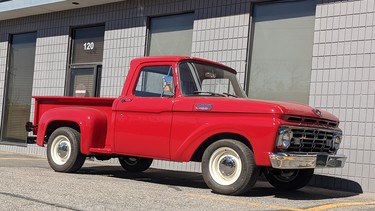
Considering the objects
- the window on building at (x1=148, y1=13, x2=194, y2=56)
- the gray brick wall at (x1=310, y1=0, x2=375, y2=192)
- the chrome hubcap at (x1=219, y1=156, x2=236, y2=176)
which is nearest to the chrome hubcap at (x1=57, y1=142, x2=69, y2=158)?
the chrome hubcap at (x1=219, y1=156, x2=236, y2=176)

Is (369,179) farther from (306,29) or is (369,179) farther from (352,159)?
(306,29)

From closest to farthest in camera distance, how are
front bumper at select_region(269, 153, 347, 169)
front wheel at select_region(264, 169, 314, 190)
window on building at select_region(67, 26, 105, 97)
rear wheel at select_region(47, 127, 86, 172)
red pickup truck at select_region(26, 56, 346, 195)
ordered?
front bumper at select_region(269, 153, 347, 169), red pickup truck at select_region(26, 56, 346, 195), front wheel at select_region(264, 169, 314, 190), rear wheel at select_region(47, 127, 86, 172), window on building at select_region(67, 26, 105, 97)

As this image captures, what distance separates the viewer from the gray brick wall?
849cm

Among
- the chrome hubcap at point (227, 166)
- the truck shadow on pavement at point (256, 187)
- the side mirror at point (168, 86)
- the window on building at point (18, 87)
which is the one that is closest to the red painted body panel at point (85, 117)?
the truck shadow on pavement at point (256, 187)

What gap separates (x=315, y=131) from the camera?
6641mm

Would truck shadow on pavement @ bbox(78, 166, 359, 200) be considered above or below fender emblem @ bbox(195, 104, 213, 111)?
below

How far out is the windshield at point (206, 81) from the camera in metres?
7.19

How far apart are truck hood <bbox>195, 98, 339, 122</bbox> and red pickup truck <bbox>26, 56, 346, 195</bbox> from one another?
1 centimetres

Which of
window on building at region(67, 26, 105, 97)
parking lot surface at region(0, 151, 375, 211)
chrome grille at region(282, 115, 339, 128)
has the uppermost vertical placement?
window on building at region(67, 26, 105, 97)

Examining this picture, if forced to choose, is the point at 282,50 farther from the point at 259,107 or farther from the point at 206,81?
the point at 259,107

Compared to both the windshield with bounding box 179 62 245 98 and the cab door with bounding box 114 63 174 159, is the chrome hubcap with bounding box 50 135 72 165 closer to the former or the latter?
the cab door with bounding box 114 63 174 159

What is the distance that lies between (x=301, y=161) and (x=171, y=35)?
6.59 meters

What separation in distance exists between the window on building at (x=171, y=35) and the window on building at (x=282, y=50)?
1902 millimetres

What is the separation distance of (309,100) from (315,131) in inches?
109
